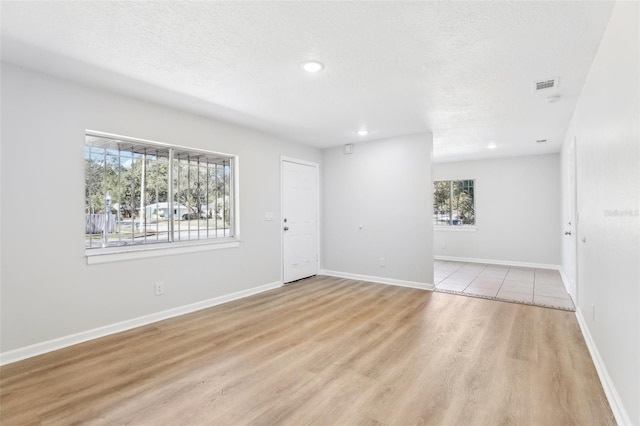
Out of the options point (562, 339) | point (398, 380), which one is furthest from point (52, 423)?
point (562, 339)

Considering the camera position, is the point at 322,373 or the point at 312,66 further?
the point at 312,66

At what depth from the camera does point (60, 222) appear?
282cm

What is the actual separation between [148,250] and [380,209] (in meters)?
3.51

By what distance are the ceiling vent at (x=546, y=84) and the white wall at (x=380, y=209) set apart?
1.86 metres

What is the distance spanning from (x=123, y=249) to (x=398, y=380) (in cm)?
291


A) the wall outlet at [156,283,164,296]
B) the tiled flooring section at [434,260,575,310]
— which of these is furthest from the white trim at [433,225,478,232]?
the wall outlet at [156,283,164,296]

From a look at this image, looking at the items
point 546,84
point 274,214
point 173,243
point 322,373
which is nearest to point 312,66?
point 546,84

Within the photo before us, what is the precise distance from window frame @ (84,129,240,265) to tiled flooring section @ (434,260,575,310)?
131 inches

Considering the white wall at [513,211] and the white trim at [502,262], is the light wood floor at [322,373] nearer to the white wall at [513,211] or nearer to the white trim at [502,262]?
the white trim at [502,262]

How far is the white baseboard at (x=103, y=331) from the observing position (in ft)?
8.41

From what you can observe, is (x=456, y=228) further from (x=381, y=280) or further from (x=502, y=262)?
(x=381, y=280)

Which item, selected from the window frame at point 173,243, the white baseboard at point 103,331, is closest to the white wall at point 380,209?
the window frame at point 173,243

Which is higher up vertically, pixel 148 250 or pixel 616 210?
pixel 616 210

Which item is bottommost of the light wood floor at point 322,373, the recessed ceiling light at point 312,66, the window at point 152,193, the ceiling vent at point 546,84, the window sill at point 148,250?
the light wood floor at point 322,373
